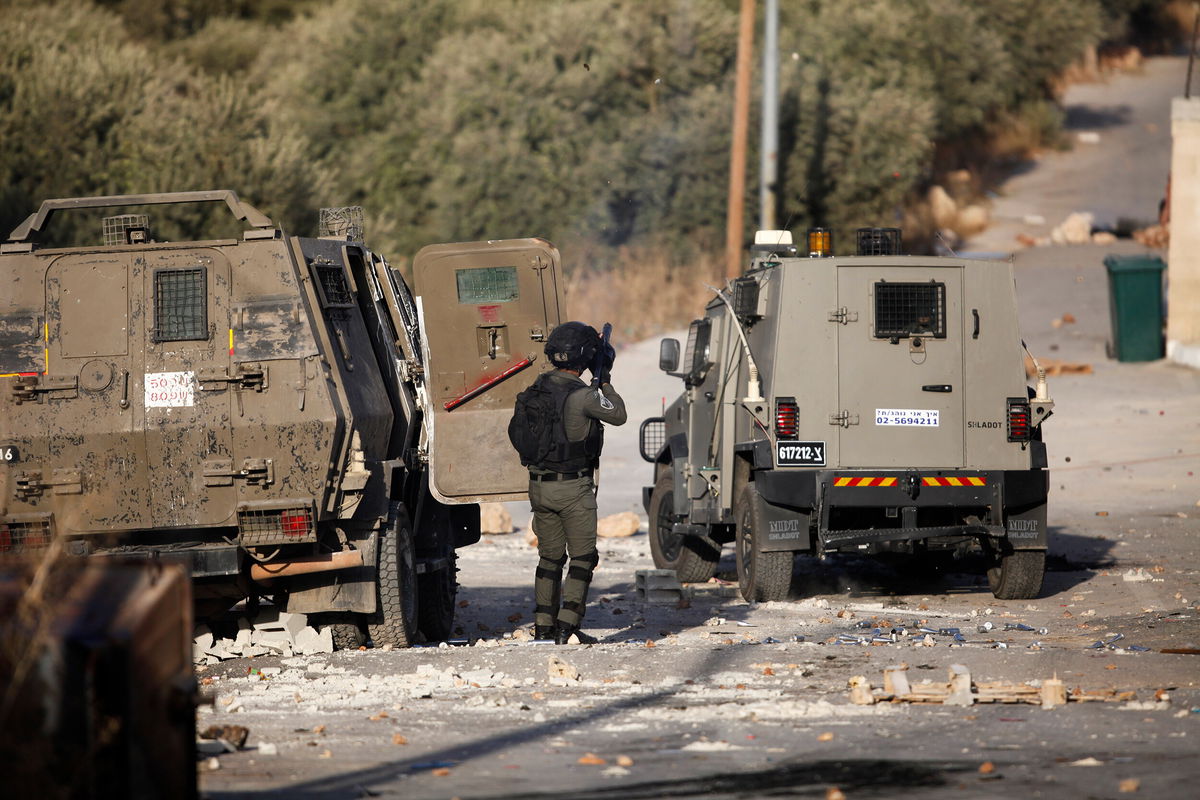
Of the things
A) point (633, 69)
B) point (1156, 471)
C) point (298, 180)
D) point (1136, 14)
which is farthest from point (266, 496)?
point (1136, 14)

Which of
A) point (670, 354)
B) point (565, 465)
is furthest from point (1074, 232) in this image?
point (565, 465)

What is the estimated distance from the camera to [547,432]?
9820 millimetres

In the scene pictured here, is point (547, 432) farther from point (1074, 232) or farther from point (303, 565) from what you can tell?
point (1074, 232)

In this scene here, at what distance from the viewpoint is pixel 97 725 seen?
14.5 ft

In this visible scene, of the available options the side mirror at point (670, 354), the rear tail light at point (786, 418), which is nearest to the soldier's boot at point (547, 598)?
the rear tail light at point (786, 418)

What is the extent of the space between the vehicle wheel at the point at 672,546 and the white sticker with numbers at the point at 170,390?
5.31m

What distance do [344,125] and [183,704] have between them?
34.0 metres

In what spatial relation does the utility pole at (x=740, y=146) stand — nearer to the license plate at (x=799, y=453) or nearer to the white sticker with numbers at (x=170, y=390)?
the license plate at (x=799, y=453)

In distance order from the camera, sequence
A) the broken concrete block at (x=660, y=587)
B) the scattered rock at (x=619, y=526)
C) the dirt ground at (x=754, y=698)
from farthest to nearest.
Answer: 1. the scattered rock at (x=619, y=526)
2. the broken concrete block at (x=660, y=587)
3. the dirt ground at (x=754, y=698)

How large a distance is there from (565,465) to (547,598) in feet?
2.67

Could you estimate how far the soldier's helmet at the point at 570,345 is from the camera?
32.5ft

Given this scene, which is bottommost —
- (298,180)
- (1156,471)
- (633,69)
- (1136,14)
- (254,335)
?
(1156,471)

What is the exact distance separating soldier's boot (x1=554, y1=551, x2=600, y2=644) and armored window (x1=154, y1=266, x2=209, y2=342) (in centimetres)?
256

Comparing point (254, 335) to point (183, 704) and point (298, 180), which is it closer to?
point (183, 704)
